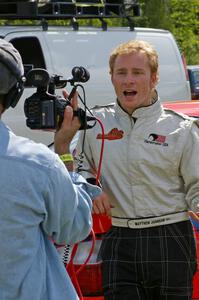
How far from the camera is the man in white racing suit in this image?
349 centimetres

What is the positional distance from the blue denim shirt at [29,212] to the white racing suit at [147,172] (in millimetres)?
1055

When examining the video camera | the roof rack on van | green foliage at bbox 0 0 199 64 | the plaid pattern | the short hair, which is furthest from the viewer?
green foliage at bbox 0 0 199 64

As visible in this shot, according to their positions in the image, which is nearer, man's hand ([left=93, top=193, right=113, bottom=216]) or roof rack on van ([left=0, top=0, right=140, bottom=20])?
man's hand ([left=93, top=193, right=113, bottom=216])

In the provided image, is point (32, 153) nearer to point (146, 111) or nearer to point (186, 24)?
point (146, 111)

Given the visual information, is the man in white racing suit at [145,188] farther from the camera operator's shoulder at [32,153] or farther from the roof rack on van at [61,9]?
the roof rack on van at [61,9]

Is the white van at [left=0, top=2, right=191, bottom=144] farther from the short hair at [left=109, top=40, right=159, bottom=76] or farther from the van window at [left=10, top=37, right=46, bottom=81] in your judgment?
the short hair at [left=109, top=40, right=159, bottom=76]

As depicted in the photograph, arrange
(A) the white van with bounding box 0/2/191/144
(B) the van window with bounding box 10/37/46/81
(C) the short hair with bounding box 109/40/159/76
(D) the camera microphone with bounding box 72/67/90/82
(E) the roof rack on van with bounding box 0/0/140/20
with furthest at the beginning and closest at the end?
1. (E) the roof rack on van with bounding box 0/0/140/20
2. (B) the van window with bounding box 10/37/46/81
3. (A) the white van with bounding box 0/2/191/144
4. (C) the short hair with bounding box 109/40/159/76
5. (D) the camera microphone with bounding box 72/67/90/82

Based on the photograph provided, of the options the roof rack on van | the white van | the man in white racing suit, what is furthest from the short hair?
the roof rack on van

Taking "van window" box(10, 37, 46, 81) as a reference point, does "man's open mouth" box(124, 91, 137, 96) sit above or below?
above

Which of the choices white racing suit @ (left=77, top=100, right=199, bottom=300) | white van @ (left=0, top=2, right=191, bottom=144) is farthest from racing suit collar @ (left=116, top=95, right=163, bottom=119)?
white van @ (left=0, top=2, right=191, bottom=144)

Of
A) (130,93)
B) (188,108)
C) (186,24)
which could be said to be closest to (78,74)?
(130,93)

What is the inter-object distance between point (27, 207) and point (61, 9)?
25.4ft

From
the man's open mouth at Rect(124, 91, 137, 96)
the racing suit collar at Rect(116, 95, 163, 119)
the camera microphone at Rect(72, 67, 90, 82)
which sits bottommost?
the racing suit collar at Rect(116, 95, 163, 119)

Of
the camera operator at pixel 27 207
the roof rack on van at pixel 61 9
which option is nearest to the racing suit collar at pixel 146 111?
A: the camera operator at pixel 27 207
